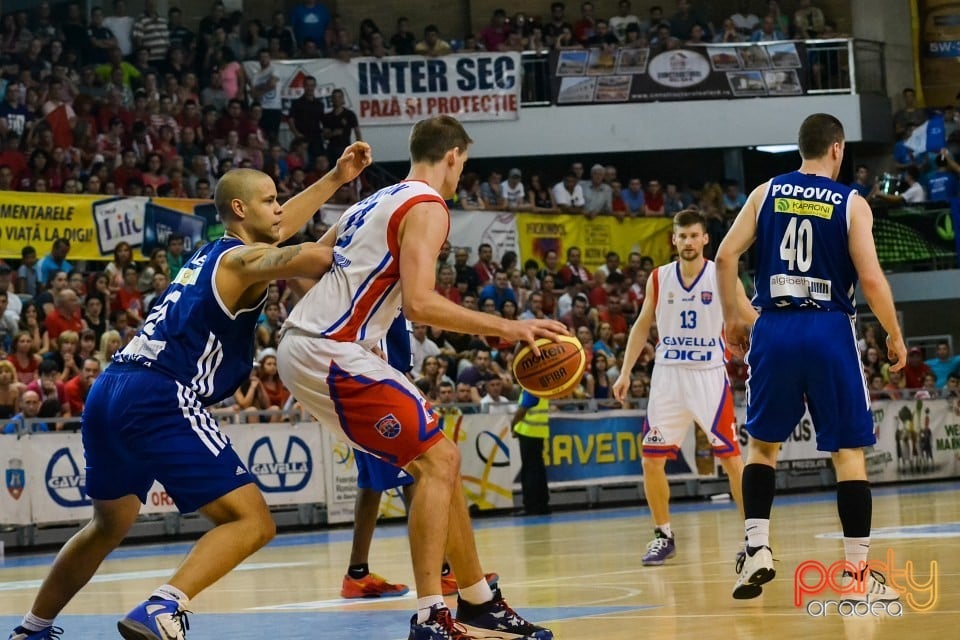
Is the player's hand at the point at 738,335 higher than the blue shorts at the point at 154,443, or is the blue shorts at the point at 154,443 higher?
the player's hand at the point at 738,335

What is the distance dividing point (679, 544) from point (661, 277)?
2.35 metres

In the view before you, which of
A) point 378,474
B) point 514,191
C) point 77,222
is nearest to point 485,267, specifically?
point 514,191

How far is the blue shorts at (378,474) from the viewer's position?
8.58 meters

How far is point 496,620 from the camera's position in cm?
640

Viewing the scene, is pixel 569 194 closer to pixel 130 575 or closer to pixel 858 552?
pixel 130 575

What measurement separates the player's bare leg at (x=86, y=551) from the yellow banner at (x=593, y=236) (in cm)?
1843

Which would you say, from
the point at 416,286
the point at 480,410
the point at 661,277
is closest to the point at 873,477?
the point at 480,410

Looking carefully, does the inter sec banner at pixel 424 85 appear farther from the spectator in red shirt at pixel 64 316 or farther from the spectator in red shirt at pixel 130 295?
the spectator in red shirt at pixel 64 316

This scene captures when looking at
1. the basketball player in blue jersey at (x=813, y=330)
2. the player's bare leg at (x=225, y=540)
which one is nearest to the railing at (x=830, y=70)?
the basketball player in blue jersey at (x=813, y=330)

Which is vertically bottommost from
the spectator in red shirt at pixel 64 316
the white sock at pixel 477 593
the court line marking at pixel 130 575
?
the court line marking at pixel 130 575

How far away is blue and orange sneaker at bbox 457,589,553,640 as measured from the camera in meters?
6.36

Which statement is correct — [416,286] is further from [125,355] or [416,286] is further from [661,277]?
[661,277]

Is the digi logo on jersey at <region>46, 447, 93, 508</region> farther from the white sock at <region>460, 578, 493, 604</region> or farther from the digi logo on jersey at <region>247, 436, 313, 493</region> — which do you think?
the white sock at <region>460, 578, 493, 604</region>

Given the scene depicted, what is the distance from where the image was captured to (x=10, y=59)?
22.7 m
